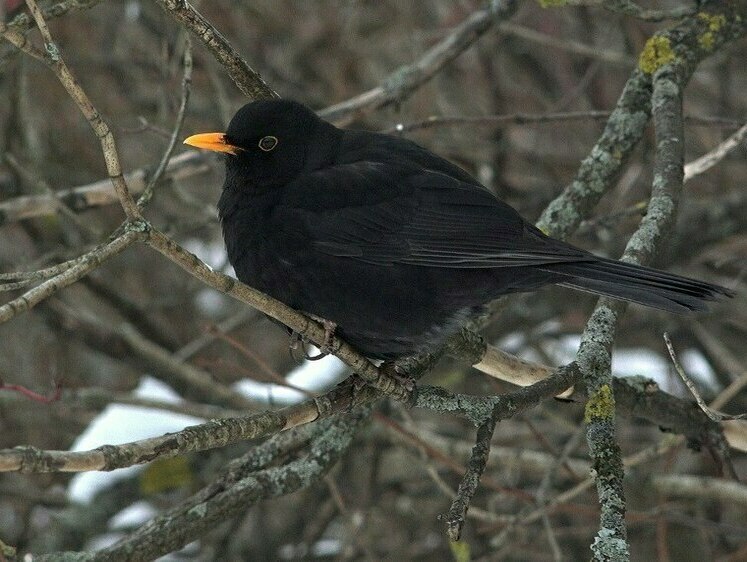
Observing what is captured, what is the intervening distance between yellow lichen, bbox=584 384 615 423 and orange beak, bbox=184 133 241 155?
1.82 metres

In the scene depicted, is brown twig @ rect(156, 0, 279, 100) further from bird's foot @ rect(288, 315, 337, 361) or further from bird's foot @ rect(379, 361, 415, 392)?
bird's foot @ rect(379, 361, 415, 392)

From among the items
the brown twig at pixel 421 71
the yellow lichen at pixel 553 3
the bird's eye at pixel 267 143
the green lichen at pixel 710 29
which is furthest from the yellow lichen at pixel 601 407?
the brown twig at pixel 421 71

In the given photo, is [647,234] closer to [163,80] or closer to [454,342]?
[454,342]

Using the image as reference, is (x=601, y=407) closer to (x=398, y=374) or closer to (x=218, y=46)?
(x=398, y=374)

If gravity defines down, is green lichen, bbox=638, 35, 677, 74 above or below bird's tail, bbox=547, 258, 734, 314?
above

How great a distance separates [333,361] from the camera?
667cm

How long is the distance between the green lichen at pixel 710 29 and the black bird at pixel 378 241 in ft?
3.94

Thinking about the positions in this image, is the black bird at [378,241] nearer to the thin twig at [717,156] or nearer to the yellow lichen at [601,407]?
the yellow lichen at [601,407]

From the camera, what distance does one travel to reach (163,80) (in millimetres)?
5562

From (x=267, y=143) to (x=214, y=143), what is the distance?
21 centimetres

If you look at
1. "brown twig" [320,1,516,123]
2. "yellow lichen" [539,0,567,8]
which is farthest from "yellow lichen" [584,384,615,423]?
"brown twig" [320,1,516,123]

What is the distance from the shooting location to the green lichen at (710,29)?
4613 mm

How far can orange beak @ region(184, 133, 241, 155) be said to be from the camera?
13.6 feet

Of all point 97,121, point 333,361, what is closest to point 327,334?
point 97,121
